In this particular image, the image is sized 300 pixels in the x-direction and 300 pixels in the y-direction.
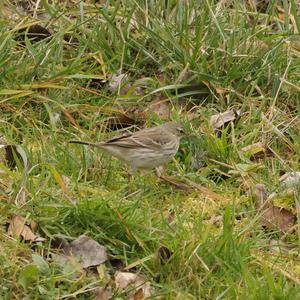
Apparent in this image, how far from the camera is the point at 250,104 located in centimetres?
780

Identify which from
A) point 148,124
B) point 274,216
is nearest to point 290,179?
point 274,216

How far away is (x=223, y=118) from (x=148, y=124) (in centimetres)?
57

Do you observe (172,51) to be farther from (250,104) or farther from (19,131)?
(19,131)

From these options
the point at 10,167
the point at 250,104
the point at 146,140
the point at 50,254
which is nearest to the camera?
the point at 50,254

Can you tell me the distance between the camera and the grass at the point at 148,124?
18.2 feet

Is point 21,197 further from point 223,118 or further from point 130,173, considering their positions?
point 223,118

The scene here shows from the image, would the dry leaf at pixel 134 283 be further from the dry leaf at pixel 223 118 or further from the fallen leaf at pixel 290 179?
the dry leaf at pixel 223 118

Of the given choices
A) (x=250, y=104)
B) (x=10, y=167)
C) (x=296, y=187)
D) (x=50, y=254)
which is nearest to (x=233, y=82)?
(x=250, y=104)

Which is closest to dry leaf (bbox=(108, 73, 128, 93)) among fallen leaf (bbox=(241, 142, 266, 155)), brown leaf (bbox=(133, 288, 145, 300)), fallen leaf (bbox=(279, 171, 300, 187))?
fallen leaf (bbox=(241, 142, 266, 155))

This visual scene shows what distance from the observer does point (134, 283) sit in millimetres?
5457

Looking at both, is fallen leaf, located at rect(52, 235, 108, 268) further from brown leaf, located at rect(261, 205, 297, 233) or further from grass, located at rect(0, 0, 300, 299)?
brown leaf, located at rect(261, 205, 297, 233)

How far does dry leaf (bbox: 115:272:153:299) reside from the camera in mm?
5391

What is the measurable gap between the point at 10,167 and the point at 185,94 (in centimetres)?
180

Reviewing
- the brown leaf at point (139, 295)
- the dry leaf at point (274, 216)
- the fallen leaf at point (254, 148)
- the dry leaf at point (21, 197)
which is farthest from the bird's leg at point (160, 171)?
the brown leaf at point (139, 295)
